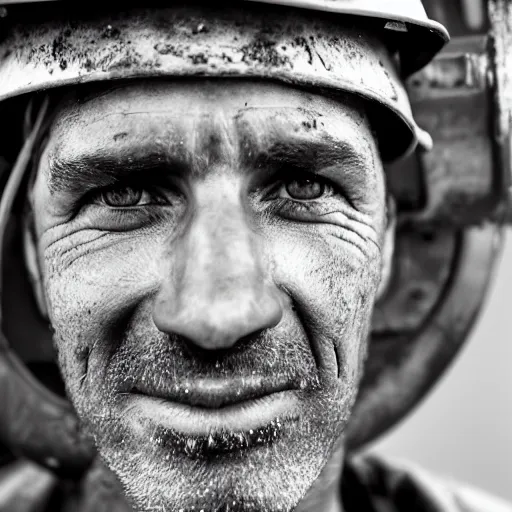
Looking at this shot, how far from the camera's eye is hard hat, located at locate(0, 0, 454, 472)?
0.96m

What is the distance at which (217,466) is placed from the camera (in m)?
0.95

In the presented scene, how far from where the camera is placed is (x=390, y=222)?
50.5 inches

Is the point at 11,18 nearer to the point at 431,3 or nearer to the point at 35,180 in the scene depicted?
the point at 35,180

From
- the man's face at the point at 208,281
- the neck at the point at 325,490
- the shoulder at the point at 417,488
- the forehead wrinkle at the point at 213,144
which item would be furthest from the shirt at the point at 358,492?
the forehead wrinkle at the point at 213,144

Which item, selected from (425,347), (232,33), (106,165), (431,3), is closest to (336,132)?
(232,33)

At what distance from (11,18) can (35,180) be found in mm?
204

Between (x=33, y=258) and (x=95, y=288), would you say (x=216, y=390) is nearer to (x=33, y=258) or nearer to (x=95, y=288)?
(x=95, y=288)

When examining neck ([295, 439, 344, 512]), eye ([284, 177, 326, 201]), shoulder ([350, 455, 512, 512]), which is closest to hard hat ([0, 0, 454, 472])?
eye ([284, 177, 326, 201])

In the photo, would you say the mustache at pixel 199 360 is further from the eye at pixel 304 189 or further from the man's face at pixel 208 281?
the eye at pixel 304 189

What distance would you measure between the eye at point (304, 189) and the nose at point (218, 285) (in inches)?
3.5

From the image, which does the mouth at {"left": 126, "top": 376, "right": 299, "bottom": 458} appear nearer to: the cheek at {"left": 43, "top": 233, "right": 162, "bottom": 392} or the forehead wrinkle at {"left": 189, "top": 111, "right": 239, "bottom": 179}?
the cheek at {"left": 43, "top": 233, "right": 162, "bottom": 392}

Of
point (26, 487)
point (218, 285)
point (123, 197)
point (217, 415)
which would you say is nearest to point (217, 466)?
point (217, 415)

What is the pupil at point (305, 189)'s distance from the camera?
3.43 feet

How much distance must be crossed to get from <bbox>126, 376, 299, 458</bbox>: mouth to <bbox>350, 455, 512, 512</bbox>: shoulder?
600mm
